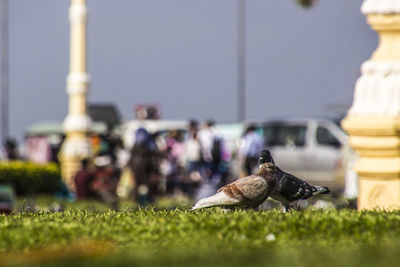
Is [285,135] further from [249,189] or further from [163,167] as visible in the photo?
[249,189]

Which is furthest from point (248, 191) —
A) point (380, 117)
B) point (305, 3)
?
point (305, 3)

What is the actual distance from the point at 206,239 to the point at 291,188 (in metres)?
1.67

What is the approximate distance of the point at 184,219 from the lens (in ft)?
23.6

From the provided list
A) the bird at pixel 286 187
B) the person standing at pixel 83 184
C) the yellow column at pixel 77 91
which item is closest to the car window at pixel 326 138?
the yellow column at pixel 77 91

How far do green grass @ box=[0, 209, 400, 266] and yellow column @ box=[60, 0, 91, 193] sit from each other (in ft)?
68.1

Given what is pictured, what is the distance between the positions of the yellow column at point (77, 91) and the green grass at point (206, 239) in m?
20.8

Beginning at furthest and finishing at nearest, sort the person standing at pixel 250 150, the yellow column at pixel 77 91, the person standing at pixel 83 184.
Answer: the yellow column at pixel 77 91 < the person standing at pixel 250 150 < the person standing at pixel 83 184

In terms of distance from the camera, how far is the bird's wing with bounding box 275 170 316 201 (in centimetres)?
792

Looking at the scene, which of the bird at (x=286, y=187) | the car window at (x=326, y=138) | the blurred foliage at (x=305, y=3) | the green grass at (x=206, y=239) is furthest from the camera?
the blurred foliage at (x=305, y=3)

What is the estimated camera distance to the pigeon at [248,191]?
766 cm

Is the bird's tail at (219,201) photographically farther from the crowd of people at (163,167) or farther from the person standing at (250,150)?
the person standing at (250,150)

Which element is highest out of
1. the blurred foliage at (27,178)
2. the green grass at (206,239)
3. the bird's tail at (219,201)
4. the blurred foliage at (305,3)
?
the blurred foliage at (305,3)

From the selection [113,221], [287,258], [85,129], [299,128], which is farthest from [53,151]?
[287,258]

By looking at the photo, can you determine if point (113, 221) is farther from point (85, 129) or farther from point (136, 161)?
point (85, 129)
